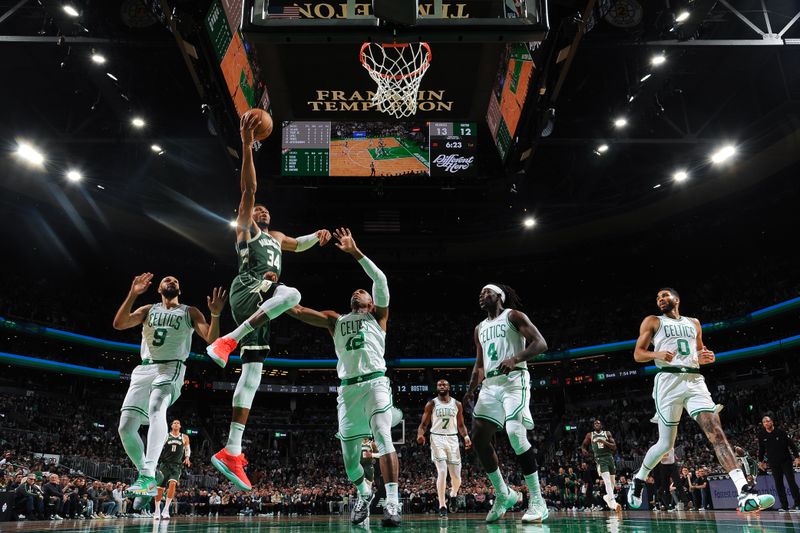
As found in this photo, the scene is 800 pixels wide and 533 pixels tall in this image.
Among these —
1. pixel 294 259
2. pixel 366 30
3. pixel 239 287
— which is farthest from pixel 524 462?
pixel 294 259

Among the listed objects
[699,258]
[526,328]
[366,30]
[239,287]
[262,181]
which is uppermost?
[699,258]

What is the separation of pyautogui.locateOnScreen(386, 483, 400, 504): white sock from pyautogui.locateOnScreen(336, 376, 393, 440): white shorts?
2.16ft

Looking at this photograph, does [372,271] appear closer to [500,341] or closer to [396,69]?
[500,341]

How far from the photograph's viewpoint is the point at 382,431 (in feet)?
18.6

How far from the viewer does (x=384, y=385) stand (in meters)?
5.96

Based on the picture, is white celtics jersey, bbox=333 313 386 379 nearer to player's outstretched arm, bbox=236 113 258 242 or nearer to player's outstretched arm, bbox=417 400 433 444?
player's outstretched arm, bbox=236 113 258 242

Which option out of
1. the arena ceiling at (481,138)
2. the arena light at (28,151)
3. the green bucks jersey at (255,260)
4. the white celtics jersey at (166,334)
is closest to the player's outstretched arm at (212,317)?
the white celtics jersey at (166,334)

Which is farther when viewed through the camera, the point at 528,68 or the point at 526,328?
the point at 528,68

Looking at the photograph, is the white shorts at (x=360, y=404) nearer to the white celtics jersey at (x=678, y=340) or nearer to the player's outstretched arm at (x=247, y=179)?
the player's outstretched arm at (x=247, y=179)

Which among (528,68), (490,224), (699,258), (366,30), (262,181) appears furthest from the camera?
(699,258)

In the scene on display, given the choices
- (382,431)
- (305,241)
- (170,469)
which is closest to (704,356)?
(382,431)

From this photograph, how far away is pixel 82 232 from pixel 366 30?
27.7 m

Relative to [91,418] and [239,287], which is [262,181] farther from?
[91,418]

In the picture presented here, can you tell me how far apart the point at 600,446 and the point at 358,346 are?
9.75m
